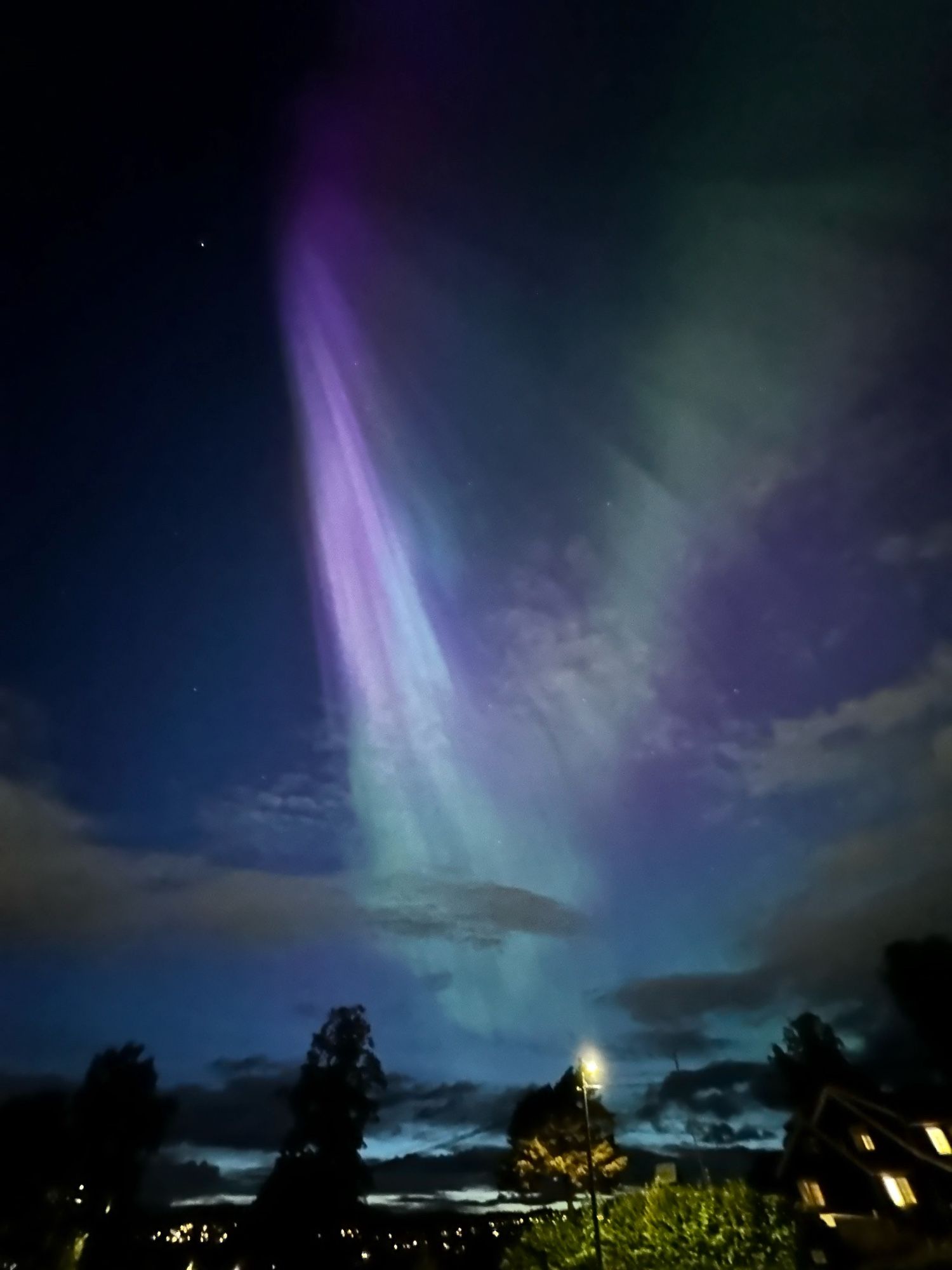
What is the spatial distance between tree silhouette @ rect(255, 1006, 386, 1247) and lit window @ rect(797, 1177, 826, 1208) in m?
24.6

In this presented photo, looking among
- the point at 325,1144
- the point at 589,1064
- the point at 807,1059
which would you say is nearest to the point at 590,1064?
the point at 589,1064

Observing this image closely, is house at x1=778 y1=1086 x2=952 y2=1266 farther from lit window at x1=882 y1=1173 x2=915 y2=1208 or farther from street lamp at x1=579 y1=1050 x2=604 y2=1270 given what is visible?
street lamp at x1=579 y1=1050 x2=604 y2=1270

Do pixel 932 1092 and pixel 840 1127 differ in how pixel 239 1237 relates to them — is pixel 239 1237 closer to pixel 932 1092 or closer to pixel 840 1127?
pixel 840 1127

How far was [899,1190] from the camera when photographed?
1264 inches

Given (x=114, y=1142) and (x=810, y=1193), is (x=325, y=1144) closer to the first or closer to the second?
(x=114, y=1142)

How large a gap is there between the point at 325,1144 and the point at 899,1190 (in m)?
31.5

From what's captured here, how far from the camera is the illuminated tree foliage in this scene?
65.7 ft

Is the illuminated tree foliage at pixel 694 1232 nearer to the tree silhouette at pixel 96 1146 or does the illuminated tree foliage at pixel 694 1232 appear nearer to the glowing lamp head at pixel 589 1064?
the glowing lamp head at pixel 589 1064

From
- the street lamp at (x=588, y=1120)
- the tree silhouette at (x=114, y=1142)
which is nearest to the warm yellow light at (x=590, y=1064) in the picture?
the street lamp at (x=588, y=1120)

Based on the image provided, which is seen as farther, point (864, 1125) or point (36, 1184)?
point (36, 1184)

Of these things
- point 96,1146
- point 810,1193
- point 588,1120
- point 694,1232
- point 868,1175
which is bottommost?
point 694,1232

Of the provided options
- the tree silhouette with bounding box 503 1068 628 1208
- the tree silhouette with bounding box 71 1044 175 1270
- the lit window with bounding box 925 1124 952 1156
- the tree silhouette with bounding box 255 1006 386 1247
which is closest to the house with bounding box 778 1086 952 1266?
the lit window with bounding box 925 1124 952 1156

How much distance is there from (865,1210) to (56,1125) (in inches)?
1755

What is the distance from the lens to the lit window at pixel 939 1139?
31328mm
